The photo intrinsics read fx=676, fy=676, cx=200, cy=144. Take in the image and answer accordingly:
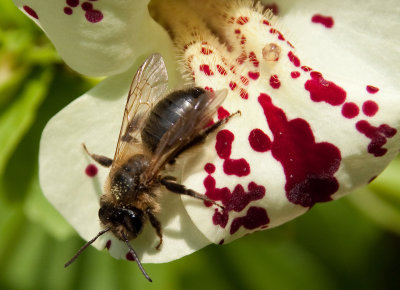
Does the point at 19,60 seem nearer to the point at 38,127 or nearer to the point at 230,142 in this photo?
the point at 38,127

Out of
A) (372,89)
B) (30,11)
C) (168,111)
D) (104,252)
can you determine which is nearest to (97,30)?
(30,11)

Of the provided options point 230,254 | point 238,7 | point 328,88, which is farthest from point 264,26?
point 230,254

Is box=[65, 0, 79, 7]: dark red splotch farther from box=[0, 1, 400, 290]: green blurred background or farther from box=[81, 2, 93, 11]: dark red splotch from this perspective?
box=[0, 1, 400, 290]: green blurred background

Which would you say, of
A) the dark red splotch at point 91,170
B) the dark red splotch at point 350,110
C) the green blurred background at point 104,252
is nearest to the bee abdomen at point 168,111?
the dark red splotch at point 91,170

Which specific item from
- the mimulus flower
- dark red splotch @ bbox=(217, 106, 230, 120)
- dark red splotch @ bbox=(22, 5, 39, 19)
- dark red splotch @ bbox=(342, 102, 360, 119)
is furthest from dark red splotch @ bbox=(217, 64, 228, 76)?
dark red splotch @ bbox=(22, 5, 39, 19)

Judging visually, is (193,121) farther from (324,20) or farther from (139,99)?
(324,20)

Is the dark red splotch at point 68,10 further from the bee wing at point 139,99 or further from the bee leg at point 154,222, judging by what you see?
the bee leg at point 154,222
